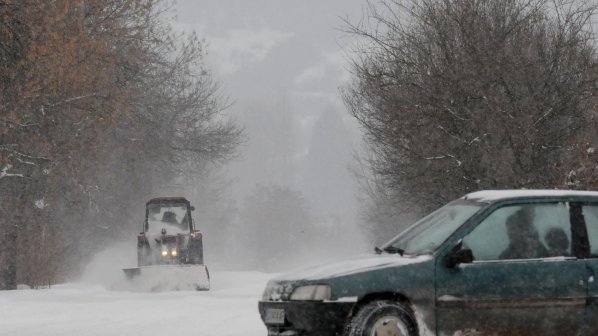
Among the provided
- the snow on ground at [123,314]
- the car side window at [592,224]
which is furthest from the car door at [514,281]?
the snow on ground at [123,314]

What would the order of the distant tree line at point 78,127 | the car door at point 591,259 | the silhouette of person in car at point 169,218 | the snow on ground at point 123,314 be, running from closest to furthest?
the car door at point 591,259 → the snow on ground at point 123,314 → the distant tree line at point 78,127 → the silhouette of person in car at point 169,218

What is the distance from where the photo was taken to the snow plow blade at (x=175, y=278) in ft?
71.3

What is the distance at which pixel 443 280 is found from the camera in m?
→ 7.55

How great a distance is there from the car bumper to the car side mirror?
0.86 meters

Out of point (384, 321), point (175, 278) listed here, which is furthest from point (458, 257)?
point (175, 278)

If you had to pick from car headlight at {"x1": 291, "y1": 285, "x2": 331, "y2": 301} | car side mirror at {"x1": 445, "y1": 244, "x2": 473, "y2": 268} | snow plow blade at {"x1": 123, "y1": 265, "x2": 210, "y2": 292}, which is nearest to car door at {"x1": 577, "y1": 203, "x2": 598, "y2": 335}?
car side mirror at {"x1": 445, "y1": 244, "x2": 473, "y2": 268}

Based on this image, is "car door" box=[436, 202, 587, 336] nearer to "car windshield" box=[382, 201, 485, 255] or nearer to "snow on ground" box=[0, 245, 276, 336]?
"car windshield" box=[382, 201, 485, 255]

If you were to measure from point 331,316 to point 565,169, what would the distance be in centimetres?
1296

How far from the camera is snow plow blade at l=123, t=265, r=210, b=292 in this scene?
21.7 meters

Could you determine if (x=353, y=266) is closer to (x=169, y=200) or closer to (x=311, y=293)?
(x=311, y=293)

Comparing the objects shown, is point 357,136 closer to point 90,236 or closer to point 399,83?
point 90,236

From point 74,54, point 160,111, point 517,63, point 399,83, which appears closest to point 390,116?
point 399,83

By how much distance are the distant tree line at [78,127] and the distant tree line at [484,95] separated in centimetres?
738

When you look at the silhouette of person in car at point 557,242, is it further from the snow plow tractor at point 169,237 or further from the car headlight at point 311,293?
the snow plow tractor at point 169,237
